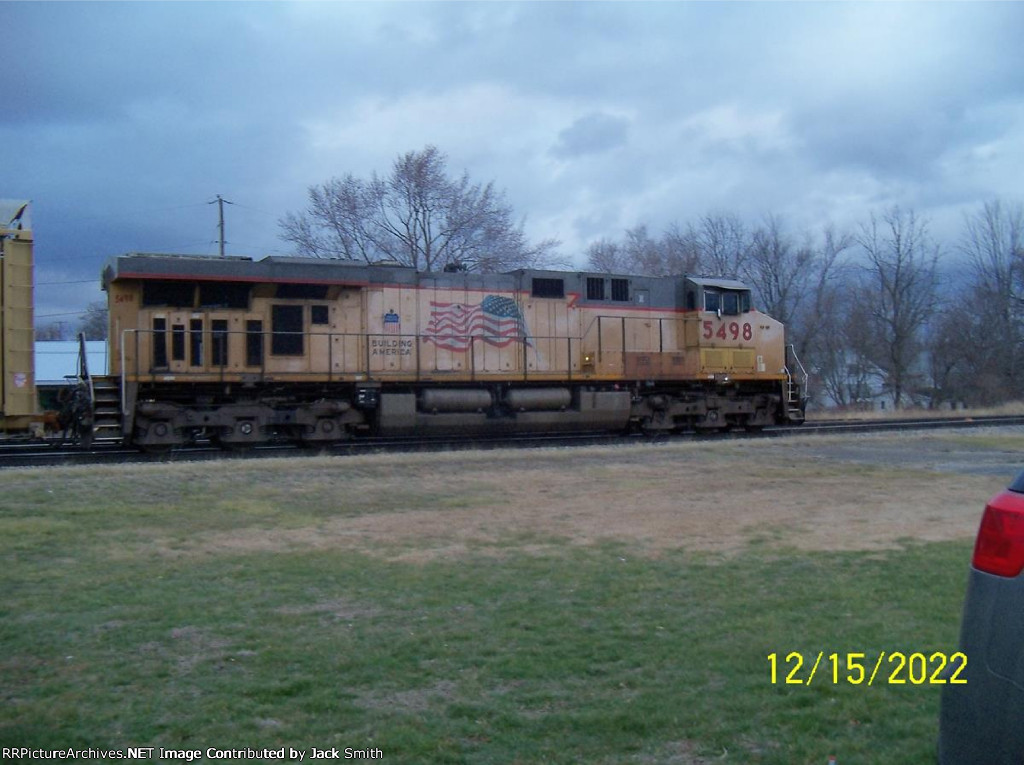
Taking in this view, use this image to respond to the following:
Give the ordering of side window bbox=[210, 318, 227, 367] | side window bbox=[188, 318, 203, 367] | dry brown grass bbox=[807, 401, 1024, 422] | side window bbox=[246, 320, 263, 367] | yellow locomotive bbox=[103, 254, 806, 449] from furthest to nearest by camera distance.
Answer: dry brown grass bbox=[807, 401, 1024, 422] → side window bbox=[246, 320, 263, 367] → side window bbox=[210, 318, 227, 367] → side window bbox=[188, 318, 203, 367] → yellow locomotive bbox=[103, 254, 806, 449]

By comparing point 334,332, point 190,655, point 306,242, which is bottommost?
point 190,655

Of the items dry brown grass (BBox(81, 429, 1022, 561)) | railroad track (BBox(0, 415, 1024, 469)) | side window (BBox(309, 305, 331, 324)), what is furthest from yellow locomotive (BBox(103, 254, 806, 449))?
dry brown grass (BBox(81, 429, 1022, 561))

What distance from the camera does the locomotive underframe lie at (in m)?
16.8

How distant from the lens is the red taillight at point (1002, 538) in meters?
2.96

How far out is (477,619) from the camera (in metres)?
5.71

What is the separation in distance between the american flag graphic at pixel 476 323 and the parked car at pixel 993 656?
1661 cm

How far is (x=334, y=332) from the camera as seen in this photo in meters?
18.4

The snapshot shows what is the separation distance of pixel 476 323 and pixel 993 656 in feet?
56.8

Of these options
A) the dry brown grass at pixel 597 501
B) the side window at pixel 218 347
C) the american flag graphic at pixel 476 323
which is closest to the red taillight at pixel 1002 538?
the dry brown grass at pixel 597 501

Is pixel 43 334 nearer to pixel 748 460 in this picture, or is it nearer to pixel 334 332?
pixel 334 332

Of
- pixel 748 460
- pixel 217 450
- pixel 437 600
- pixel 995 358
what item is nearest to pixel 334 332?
pixel 217 450

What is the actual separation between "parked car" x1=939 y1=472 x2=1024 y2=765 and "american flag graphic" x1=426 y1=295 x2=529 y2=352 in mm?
16614

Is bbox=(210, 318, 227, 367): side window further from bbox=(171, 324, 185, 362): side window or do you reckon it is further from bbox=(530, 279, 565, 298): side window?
bbox=(530, 279, 565, 298): side window

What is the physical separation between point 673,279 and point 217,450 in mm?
11619
